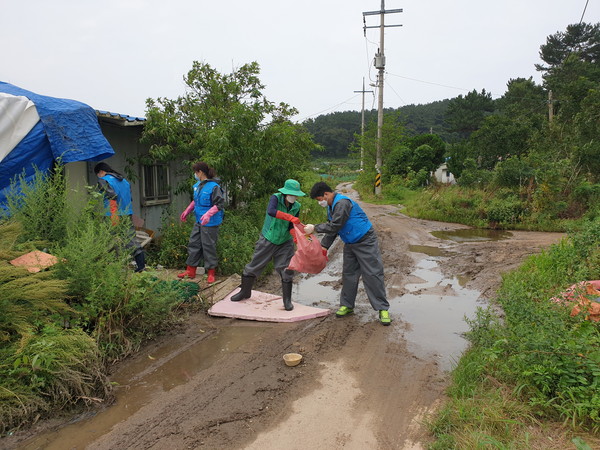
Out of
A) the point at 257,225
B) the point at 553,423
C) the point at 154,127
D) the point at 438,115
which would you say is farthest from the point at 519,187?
the point at 438,115

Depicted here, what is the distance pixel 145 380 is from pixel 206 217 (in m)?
2.57

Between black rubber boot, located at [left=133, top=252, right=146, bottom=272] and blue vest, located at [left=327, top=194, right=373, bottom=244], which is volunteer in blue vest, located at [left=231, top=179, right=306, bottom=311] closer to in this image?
blue vest, located at [left=327, top=194, right=373, bottom=244]

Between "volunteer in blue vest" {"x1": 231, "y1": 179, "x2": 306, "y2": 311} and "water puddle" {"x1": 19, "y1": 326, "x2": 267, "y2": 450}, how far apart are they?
28.7 inches

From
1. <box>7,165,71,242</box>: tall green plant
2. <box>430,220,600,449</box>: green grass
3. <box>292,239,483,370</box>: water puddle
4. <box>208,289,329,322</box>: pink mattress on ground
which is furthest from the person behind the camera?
<box>208,289,329,322</box>: pink mattress on ground

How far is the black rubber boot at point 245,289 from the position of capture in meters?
5.62

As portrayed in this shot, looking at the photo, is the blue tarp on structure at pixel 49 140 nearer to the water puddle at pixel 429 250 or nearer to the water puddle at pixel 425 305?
the water puddle at pixel 425 305

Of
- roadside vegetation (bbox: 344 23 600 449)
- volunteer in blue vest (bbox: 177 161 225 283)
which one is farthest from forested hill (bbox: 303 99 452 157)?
volunteer in blue vest (bbox: 177 161 225 283)

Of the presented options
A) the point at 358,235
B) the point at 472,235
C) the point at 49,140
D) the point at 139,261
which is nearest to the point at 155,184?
the point at 139,261

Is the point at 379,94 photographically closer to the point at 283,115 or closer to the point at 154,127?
the point at 283,115

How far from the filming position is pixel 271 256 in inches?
219

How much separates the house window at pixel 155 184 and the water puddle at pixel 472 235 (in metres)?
7.60

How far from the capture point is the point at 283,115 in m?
10.7

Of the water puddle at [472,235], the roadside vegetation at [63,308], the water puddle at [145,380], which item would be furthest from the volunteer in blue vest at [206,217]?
the water puddle at [472,235]

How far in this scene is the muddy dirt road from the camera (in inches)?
117
